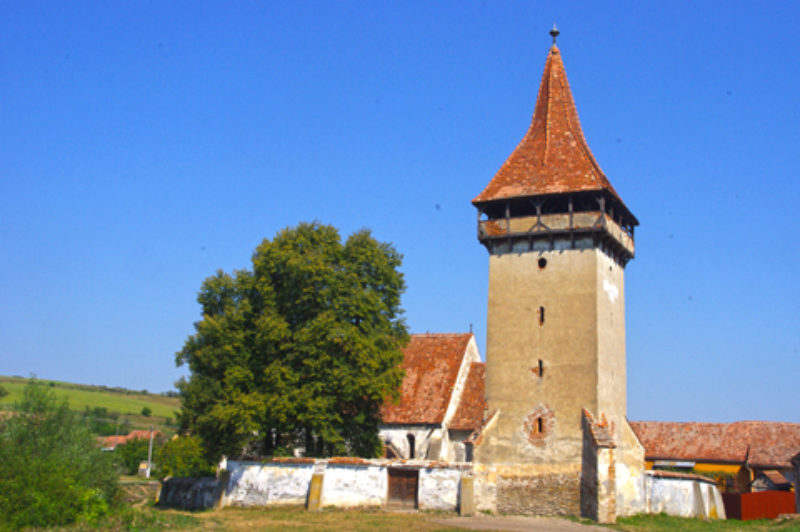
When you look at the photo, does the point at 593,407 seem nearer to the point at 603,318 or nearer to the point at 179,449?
the point at 603,318

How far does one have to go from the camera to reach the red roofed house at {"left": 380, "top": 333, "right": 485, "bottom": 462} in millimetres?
40688

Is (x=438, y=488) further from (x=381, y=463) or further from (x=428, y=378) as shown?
(x=428, y=378)

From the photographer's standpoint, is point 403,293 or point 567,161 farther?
point 403,293

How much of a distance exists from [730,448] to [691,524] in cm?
2663

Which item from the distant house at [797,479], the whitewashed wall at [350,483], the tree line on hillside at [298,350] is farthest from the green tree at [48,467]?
the distant house at [797,479]

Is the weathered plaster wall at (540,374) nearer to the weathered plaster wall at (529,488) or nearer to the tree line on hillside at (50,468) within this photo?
the weathered plaster wall at (529,488)

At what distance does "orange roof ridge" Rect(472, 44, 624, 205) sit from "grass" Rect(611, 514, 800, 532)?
13.4 m

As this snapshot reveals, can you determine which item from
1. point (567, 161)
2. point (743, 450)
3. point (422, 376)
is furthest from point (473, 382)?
point (743, 450)

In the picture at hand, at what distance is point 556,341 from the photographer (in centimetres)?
3222

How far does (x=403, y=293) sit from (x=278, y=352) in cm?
670

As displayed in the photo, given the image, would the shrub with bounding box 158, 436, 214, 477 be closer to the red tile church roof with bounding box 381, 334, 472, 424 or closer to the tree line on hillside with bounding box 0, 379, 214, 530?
the red tile church roof with bounding box 381, 334, 472, 424

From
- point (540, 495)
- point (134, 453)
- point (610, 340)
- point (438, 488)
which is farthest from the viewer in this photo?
point (134, 453)

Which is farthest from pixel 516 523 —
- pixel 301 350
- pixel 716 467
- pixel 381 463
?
pixel 716 467

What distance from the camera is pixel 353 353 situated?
110ft
